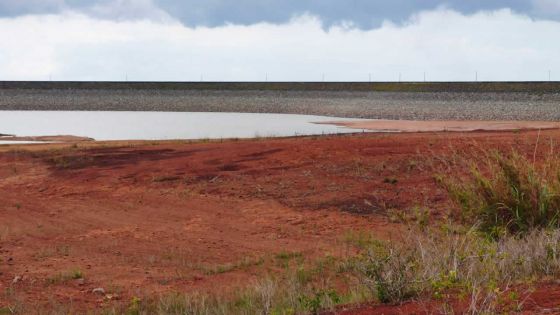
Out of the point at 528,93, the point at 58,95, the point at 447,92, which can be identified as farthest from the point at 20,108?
the point at 528,93

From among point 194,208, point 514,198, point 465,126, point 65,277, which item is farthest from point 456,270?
point 465,126

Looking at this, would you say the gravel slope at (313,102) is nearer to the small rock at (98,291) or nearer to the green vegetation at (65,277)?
the green vegetation at (65,277)

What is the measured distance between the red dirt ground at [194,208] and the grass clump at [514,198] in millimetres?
1080

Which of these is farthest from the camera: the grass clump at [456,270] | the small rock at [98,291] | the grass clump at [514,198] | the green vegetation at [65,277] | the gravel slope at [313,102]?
the gravel slope at [313,102]

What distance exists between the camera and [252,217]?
45.5 feet

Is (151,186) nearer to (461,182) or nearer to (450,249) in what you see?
(461,182)

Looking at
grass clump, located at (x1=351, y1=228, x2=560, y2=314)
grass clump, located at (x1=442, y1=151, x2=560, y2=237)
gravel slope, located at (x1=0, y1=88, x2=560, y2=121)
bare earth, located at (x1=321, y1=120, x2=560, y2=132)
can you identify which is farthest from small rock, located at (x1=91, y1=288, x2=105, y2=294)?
gravel slope, located at (x1=0, y1=88, x2=560, y2=121)

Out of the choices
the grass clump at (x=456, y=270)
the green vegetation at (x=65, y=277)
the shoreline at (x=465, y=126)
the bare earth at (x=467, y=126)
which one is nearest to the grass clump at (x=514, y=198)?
the grass clump at (x=456, y=270)

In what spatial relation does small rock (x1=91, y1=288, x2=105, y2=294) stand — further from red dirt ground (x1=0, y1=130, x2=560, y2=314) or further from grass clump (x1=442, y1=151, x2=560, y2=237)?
grass clump (x1=442, y1=151, x2=560, y2=237)

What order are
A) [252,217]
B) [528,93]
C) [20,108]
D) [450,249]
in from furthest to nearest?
[20,108]
[528,93]
[252,217]
[450,249]

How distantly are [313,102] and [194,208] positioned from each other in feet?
218

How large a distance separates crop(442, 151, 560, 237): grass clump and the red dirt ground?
1.08 m

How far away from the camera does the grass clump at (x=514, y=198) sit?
348 inches

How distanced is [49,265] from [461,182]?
6165mm
